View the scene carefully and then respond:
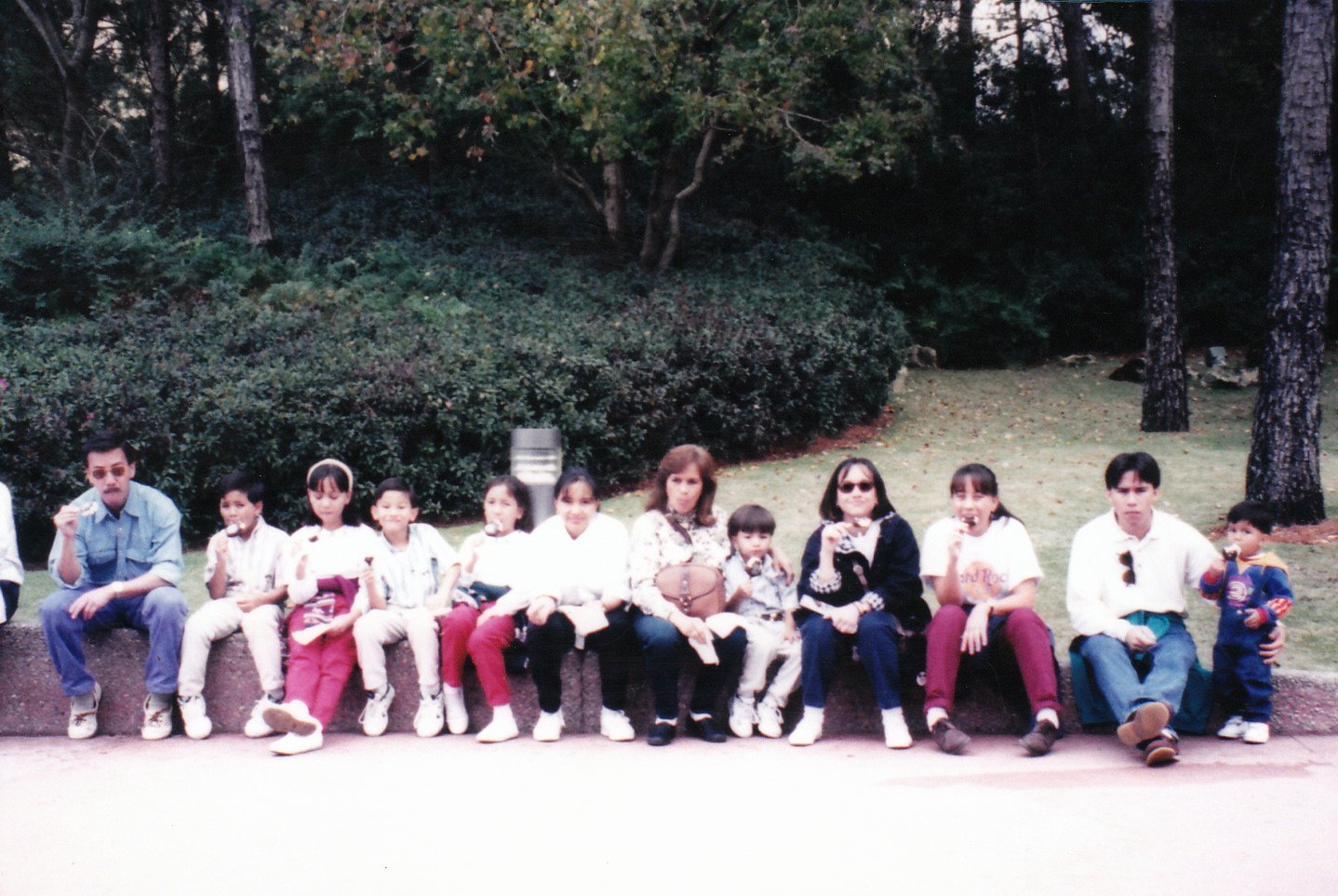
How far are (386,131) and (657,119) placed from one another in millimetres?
3500

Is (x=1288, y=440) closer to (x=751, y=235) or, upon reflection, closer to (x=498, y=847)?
(x=498, y=847)

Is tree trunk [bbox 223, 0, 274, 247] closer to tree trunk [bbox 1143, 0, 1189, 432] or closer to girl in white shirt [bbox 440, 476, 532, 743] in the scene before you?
tree trunk [bbox 1143, 0, 1189, 432]

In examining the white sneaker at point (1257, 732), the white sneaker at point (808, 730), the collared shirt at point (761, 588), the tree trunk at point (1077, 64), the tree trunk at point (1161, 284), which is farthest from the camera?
the tree trunk at point (1077, 64)

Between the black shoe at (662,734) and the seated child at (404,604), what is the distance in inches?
37.1

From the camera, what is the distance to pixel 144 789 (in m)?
4.52

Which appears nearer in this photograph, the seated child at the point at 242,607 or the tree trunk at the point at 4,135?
the seated child at the point at 242,607

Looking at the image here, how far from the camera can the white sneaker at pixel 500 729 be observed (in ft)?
16.5

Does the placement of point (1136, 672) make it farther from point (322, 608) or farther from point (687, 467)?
point (322, 608)

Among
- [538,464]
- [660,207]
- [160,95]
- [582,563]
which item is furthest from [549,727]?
[160,95]

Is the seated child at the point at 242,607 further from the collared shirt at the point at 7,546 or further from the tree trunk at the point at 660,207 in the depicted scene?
the tree trunk at the point at 660,207

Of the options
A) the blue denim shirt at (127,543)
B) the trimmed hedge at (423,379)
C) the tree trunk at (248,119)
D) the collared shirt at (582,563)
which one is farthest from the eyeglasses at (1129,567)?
the tree trunk at (248,119)

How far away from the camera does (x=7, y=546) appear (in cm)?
540

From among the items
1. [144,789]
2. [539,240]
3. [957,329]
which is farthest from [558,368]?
[957,329]

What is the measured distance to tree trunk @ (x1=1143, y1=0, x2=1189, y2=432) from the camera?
13195 mm
